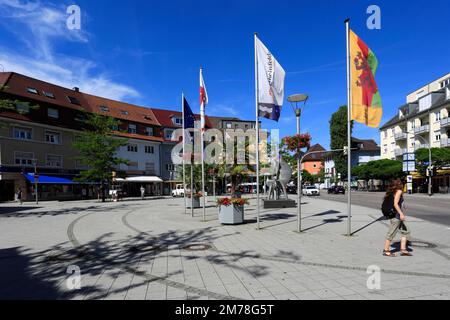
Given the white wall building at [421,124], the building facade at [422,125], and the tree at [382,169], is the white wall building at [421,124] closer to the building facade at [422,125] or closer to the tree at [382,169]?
the building facade at [422,125]

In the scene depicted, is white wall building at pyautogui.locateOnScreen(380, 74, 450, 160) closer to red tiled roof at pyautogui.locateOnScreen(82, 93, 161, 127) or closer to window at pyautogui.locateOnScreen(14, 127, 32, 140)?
red tiled roof at pyautogui.locateOnScreen(82, 93, 161, 127)

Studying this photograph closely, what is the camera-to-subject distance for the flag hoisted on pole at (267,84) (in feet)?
34.7

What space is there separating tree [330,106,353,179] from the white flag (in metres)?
62.6

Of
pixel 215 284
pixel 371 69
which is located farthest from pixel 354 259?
pixel 371 69

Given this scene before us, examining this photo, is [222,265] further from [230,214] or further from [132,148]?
[132,148]

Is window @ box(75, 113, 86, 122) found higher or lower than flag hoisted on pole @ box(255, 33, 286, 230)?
higher

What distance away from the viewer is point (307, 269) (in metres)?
5.92

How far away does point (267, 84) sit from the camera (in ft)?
34.6

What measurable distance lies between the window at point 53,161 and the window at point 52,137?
1.89m

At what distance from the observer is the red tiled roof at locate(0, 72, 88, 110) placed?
1339 inches

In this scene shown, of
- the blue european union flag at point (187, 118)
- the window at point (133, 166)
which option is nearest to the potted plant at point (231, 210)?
the blue european union flag at point (187, 118)

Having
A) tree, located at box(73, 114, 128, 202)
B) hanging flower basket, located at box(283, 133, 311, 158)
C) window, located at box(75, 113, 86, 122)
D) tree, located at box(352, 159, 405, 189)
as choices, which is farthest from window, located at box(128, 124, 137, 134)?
hanging flower basket, located at box(283, 133, 311, 158)
